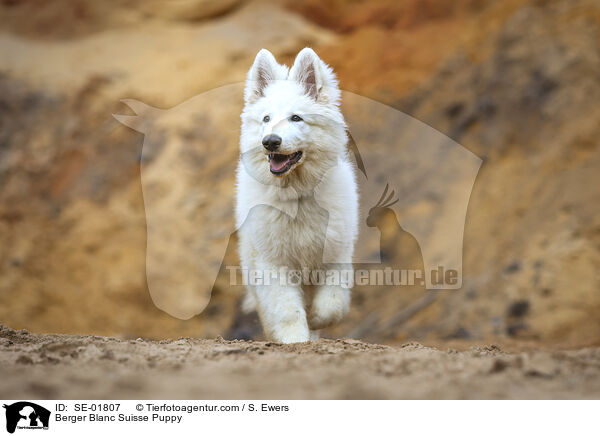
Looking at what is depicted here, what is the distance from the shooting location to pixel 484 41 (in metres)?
10.7

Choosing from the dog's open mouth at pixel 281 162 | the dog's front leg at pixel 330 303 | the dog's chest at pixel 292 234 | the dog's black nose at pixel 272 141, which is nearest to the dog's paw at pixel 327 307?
the dog's front leg at pixel 330 303

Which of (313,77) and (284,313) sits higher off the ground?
(313,77)

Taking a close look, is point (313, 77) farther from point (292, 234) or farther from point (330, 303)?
point (330, 303)

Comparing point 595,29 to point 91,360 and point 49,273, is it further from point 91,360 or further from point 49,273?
point 49,273

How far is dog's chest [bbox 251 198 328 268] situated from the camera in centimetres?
472

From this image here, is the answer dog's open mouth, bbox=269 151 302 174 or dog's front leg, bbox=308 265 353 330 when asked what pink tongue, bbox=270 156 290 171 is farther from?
dog's front leg, bbox=308 265 353 330

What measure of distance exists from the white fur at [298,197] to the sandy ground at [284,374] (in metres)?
1.08

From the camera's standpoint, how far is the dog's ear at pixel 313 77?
4.92 meters

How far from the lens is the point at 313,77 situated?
16.5ft

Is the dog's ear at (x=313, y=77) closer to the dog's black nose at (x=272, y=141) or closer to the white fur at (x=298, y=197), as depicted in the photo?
the white fur at (x=298, y=197)

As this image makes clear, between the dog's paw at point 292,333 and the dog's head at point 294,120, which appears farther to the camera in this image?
the dog's head at point 294,120

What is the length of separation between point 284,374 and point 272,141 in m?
2.04

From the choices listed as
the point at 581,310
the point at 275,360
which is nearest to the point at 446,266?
the point at 581,310

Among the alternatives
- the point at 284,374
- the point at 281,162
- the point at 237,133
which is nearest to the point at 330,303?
the point at 281,162
